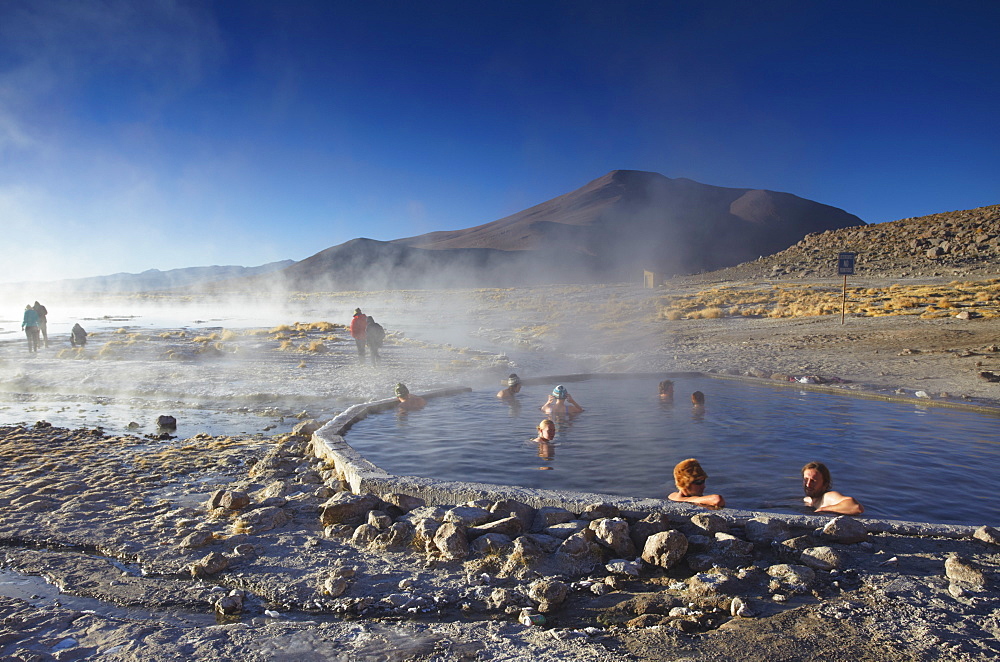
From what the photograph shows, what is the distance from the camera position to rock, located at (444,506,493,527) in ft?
11.9

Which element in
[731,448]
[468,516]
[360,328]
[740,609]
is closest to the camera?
[740,609]

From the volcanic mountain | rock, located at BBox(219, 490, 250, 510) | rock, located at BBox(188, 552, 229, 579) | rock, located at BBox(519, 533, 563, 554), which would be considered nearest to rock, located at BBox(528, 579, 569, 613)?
rock, located at BBox(519, 533, 563, 554)

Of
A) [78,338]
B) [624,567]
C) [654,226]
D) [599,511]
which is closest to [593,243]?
[654,226]

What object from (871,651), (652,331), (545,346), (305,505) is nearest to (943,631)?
(871,651)

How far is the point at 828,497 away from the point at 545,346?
12.2 m

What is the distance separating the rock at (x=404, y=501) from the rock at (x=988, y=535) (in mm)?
3179

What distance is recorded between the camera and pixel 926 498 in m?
4.63

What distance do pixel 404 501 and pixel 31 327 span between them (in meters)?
16.9

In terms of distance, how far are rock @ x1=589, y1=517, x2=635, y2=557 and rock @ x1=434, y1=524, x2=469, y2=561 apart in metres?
0.72

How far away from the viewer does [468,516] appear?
3.66 metres

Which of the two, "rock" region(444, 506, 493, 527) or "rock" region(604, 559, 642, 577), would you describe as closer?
"rock" region(604, 559, 642, 577)

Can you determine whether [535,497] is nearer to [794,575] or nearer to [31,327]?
[794,575]

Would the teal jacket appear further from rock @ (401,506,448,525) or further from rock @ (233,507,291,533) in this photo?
rock @ (401,506,448,525)

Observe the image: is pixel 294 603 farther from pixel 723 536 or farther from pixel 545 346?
pixel 545 346
